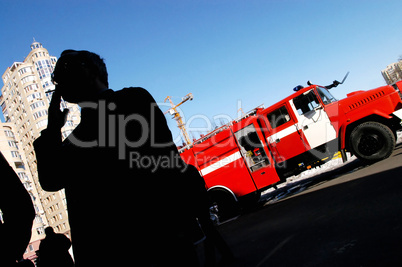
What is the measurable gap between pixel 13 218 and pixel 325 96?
29.7 ft

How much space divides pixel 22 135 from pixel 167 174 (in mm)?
62526

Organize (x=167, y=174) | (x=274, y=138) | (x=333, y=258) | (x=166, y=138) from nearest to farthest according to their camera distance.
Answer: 1. (x=167, y=174)
2. (x=166, y=138)
3. (x=333, y=258)
4. (x=274, y=138)

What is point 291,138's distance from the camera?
8508mm

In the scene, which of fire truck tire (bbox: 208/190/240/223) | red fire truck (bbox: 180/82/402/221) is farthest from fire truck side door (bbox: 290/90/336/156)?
fire truck tire (bbox: 208/190/240/223)

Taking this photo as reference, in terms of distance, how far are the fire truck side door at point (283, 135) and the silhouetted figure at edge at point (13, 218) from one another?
8.26 meters

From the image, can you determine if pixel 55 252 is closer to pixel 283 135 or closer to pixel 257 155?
pixel 257 155

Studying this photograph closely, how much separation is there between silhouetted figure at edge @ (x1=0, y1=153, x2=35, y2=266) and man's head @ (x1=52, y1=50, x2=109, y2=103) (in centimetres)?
43

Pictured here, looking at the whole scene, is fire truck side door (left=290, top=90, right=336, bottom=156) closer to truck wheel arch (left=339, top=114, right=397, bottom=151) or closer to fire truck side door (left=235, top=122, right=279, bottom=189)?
truck wheel arch (left=339, top=114, right=397, bottom=151)

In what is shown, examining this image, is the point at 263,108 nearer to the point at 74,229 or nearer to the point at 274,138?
the point at 274,138

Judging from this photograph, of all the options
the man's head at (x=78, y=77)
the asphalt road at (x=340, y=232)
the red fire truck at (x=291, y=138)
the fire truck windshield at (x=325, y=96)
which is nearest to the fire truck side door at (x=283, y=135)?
the red fire truck at (x=291, y=138)

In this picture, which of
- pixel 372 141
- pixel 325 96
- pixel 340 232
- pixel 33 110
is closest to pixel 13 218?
pixel 340 232

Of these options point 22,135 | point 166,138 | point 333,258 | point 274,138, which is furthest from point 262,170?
point 22,135

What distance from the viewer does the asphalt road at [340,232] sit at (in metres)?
2.83

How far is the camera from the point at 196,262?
3.70ft
